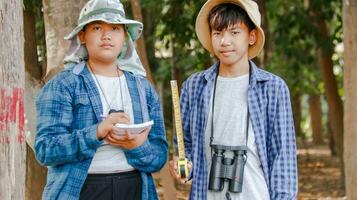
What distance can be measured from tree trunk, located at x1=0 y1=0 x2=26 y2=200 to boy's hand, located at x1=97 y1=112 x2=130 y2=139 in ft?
1.29

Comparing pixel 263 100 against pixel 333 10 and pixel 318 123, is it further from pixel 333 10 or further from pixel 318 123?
pixel 318 123

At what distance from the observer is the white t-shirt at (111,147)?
425 centimetres

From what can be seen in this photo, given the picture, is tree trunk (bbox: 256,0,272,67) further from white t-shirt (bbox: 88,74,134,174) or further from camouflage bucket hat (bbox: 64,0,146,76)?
white t-shirt (bbox: 88,74,134,174)

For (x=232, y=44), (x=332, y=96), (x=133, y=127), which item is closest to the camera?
(x=133, y=127)

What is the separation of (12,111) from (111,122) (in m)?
0.50

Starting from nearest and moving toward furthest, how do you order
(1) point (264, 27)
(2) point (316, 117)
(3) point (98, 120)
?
(3) point (98, 120) → (1) point (264, 27) → (2) point (316, 117)

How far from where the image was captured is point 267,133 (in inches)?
175

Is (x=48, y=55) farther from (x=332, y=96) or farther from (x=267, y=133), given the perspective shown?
(x=332, y=96)

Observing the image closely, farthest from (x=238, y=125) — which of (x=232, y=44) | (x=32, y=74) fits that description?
(x=32, y=74)

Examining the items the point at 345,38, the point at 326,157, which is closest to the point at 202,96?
the point at 345,38

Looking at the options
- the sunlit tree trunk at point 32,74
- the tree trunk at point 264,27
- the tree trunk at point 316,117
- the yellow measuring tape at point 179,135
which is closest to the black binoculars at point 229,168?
the yellow measuring tape at point 179,135

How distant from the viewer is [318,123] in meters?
23.4

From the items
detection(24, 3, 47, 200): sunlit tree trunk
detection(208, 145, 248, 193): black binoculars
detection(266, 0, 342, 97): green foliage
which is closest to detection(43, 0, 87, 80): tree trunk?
detection(24, 3, 47, 200): sunlit tree trunk

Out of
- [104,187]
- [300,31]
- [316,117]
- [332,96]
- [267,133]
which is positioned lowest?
[316,117]
